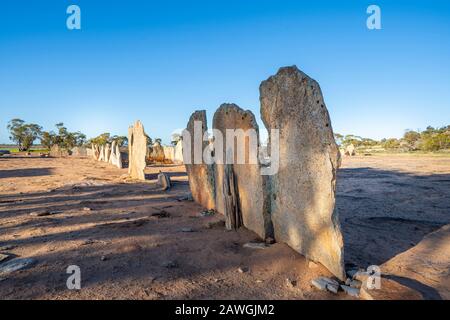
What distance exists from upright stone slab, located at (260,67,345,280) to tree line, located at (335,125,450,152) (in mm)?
34565

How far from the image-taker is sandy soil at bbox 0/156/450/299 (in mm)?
2924

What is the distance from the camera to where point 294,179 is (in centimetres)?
375

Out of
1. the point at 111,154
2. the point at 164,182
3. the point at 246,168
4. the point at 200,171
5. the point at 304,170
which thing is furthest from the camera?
the point at 111,154

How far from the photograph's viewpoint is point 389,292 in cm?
254

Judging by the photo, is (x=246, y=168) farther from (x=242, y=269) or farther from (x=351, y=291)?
(x=351, y=291)

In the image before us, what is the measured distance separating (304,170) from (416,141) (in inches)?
1834

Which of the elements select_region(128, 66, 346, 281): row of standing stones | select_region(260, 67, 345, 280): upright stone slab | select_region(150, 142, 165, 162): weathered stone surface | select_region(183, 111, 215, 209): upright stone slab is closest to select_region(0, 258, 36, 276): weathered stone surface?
select_region(128, 66, 346, 281): row of standing stones

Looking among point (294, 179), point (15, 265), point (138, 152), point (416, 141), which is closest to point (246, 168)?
point (294, 179)

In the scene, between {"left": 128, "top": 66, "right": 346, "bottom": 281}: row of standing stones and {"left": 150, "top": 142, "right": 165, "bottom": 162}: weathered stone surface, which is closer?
{"left": 128, "top": 66, "right": 346, "bottom": 281}: row of standing stones

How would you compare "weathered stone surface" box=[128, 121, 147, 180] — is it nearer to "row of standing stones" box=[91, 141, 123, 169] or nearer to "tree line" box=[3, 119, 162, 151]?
"row of standing stones" box=[91, 141, 123, 169]

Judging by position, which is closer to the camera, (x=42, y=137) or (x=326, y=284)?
(x=326, y=284)

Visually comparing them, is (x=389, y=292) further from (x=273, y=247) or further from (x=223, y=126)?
(x=223, y=126)

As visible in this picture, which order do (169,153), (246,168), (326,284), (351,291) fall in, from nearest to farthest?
(351,291), (326,284), (246,168), (169,153)
